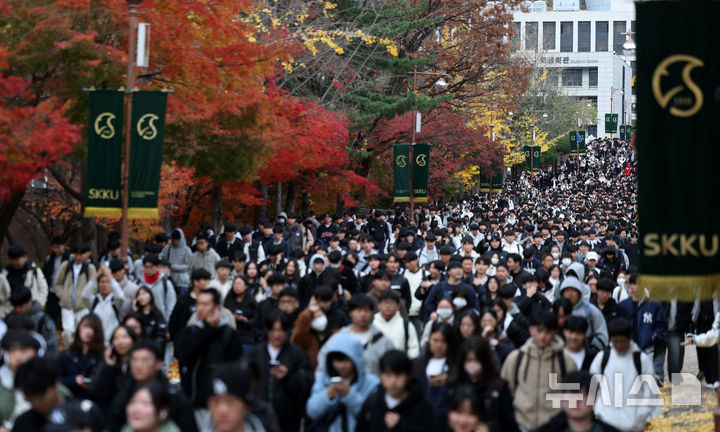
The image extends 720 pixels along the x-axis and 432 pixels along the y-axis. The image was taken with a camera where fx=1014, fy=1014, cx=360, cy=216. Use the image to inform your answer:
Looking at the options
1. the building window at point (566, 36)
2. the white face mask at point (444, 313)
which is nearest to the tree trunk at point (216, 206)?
the white face mask at point (444, 313)

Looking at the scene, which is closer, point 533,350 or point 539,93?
point 533,350

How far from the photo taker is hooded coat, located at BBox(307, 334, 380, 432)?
23.1ft

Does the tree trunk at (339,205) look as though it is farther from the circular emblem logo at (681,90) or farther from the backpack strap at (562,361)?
the circular emblem logo at (681,90)

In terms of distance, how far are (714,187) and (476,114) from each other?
49.2m

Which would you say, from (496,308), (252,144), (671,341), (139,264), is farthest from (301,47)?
(496,308)

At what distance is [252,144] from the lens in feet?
62.6

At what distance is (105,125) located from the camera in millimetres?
13969

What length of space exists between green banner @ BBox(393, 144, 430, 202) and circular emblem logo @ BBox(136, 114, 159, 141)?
1354 cm

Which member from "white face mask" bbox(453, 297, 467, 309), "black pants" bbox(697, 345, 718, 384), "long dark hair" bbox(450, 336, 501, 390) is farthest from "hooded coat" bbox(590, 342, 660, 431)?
"black pants" bbox(697, 345, 718, 384)

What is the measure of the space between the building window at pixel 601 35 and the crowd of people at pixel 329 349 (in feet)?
412

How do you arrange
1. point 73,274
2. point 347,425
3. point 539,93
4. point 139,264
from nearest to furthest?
point 347,425 → point 73,274 → point 139,264 → point 539,93

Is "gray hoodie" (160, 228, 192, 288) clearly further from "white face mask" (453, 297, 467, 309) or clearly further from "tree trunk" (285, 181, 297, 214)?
"tree trunk" (285, 181, 297, 214)

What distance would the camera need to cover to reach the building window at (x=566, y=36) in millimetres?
132875

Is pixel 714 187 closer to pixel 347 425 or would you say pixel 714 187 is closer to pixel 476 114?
pixel 347 425
